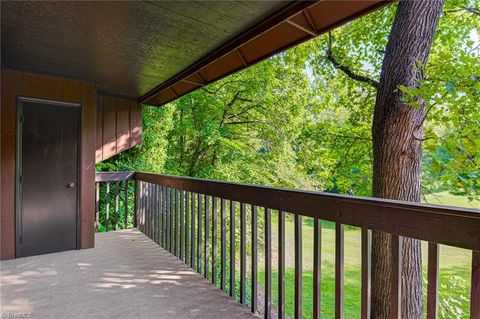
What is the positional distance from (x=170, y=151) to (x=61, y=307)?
7.53m

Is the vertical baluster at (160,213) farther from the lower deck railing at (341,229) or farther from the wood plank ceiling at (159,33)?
the wood plank ceiling at (159,33)

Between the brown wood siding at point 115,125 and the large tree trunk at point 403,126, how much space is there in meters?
4.34

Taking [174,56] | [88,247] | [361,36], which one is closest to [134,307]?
[88,247]

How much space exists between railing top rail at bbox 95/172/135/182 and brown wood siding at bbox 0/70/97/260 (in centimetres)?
87

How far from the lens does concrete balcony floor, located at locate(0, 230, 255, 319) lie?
8.15ft

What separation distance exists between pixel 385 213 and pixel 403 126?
10.1 ft

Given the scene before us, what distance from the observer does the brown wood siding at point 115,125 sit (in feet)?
17.5

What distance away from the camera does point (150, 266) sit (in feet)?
11.6

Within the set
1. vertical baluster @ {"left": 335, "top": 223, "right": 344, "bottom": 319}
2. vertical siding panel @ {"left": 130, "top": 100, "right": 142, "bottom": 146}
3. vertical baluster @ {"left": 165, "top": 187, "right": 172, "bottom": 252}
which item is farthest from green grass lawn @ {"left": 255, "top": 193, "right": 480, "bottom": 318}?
vertical siding panel @ {"left": 130, "top": 100, "right": 142, "bottom": 146}

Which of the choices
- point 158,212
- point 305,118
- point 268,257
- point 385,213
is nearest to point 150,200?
point 158,212

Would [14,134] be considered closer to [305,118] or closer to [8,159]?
[8,159]

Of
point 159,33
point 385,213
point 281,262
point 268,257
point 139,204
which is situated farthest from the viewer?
point 139,204

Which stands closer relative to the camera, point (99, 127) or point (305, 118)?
point (99, 127)

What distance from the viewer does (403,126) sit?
406 cm
